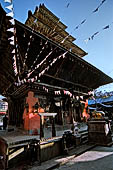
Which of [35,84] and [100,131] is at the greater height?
[35,84]

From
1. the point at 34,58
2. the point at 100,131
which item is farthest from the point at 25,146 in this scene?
the point at 34,58

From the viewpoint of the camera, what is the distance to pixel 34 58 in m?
7.09

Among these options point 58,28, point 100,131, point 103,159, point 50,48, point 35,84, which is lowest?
point 103,159

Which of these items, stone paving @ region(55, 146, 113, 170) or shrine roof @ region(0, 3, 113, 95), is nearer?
stone paving @ region(55, 146, 113, 170)

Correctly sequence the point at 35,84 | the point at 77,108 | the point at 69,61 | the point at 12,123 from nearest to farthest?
the point at 35,84
the point at 69,61
the point at 12,123
the point at 77,108

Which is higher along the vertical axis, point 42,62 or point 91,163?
point 42,62

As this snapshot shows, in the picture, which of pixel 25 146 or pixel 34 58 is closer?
pixel 25 146

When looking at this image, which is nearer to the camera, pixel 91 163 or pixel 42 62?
pixel 91 163

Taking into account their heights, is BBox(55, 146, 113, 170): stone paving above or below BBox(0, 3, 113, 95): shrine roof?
below

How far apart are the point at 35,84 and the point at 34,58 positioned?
1.95m

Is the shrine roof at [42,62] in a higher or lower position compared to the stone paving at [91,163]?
higher

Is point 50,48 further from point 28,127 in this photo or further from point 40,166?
point 40,166

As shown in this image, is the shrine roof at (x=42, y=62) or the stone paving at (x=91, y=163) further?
the shrine roof at (x=42, y=62)

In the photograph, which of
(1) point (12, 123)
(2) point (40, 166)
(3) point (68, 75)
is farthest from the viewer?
(1) point (12, 123)
